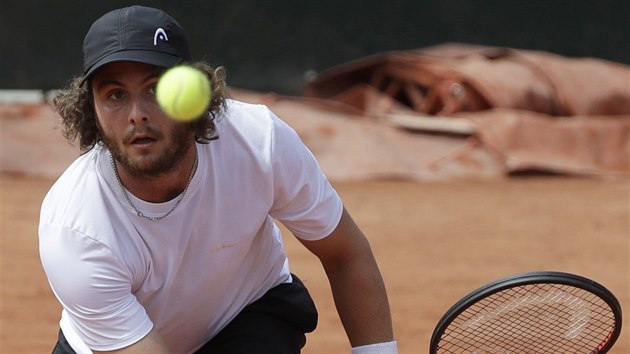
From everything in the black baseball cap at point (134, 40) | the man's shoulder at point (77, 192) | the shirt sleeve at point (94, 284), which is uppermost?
the black baseball cap at point (134, 40)

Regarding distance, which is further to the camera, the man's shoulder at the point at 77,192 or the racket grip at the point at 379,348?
the racket grip at the point at 379,348

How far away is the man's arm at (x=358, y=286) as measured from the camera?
2965mm

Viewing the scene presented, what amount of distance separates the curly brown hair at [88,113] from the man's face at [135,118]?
0.37 ft

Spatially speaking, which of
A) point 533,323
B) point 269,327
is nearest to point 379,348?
point 269,327

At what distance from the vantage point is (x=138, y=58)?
99.7 inches

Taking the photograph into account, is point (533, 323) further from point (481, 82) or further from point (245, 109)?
point (481, 82)

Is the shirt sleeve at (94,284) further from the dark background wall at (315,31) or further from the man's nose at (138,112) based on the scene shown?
the dark background wall at (315,31)

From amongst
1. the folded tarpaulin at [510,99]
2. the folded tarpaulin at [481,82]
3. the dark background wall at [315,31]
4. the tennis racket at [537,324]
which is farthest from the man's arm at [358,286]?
the dark background wall at [315,31]

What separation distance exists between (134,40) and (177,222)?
0.49m

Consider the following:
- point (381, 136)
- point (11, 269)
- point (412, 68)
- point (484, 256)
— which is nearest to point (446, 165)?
point (381, 136)

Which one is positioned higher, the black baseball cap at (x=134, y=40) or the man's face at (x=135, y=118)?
the black baseball cap at (x=134, y=40)

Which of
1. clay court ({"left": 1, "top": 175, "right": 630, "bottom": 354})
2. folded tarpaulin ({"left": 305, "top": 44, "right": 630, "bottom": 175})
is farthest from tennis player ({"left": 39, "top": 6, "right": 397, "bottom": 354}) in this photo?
folded tarpaulin ({"left": 305, "top": 44, "right": 630, "bottom": 175})

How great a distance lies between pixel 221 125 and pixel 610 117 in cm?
768

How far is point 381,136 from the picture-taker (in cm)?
912
